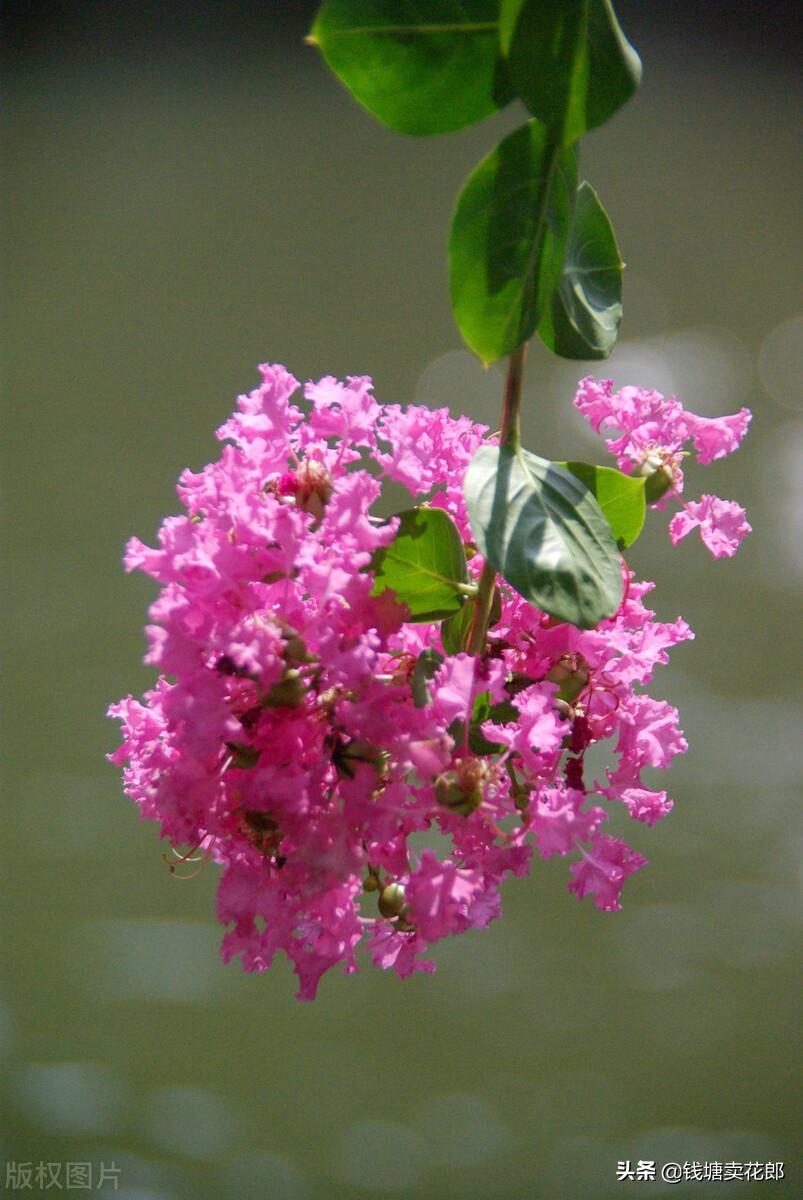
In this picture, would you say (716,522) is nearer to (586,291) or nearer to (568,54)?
(586,291)

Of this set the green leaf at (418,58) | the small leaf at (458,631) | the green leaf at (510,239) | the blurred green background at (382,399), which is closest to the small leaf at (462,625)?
the small leaf at (458,631)

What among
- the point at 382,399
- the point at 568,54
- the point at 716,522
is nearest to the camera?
the point at 568,54

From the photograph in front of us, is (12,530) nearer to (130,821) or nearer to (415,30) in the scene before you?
(130,821)

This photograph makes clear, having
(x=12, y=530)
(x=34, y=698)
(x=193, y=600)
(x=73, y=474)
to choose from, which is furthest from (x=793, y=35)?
(x=193, y=600)

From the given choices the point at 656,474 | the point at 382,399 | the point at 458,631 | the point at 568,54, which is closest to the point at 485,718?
the point at 458,631

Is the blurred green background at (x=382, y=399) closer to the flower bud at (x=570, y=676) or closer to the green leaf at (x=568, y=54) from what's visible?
the flower bud at (x=570, y=676)
